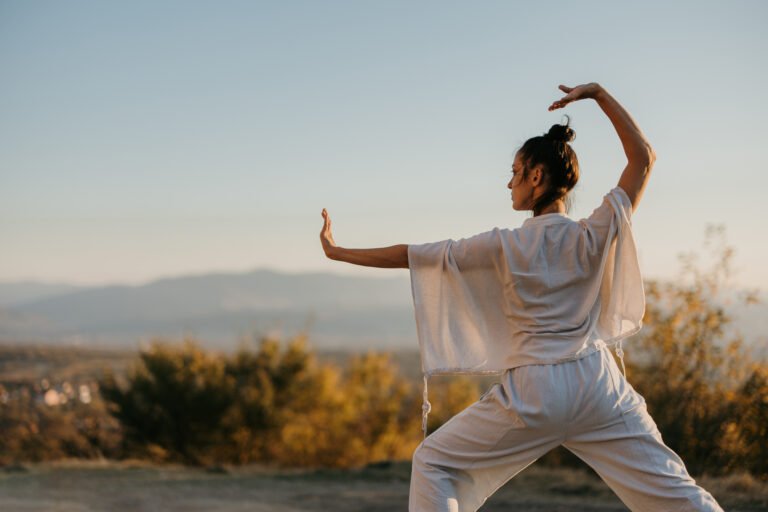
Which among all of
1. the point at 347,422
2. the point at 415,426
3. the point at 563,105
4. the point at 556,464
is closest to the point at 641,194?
the point at 563,105

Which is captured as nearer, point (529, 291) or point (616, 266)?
point (529, 291)

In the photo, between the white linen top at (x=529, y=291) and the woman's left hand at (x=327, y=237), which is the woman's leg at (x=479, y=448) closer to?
the white linen top at (x=529, y=291)

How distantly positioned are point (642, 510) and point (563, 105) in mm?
1386

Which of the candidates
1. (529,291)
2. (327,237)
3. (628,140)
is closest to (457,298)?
(529,291)

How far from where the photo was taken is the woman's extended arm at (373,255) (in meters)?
2.85

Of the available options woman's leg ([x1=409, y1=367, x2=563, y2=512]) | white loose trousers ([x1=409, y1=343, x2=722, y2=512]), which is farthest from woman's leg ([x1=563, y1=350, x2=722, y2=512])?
woman's leg ([x1=409, y1=367, x2=563, y2=512])

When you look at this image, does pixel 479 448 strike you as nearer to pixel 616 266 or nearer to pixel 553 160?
pixel 616 266

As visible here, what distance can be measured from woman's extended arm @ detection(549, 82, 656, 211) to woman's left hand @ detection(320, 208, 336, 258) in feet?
3.08

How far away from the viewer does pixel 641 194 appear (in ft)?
9.48

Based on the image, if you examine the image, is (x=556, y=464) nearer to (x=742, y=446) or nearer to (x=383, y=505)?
(x=742, y=446)

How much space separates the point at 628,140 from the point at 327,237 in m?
1.11

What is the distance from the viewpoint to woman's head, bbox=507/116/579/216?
9.37 ft

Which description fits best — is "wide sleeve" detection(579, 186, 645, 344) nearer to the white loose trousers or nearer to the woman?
the woman

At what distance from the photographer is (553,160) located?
2.85 meters
